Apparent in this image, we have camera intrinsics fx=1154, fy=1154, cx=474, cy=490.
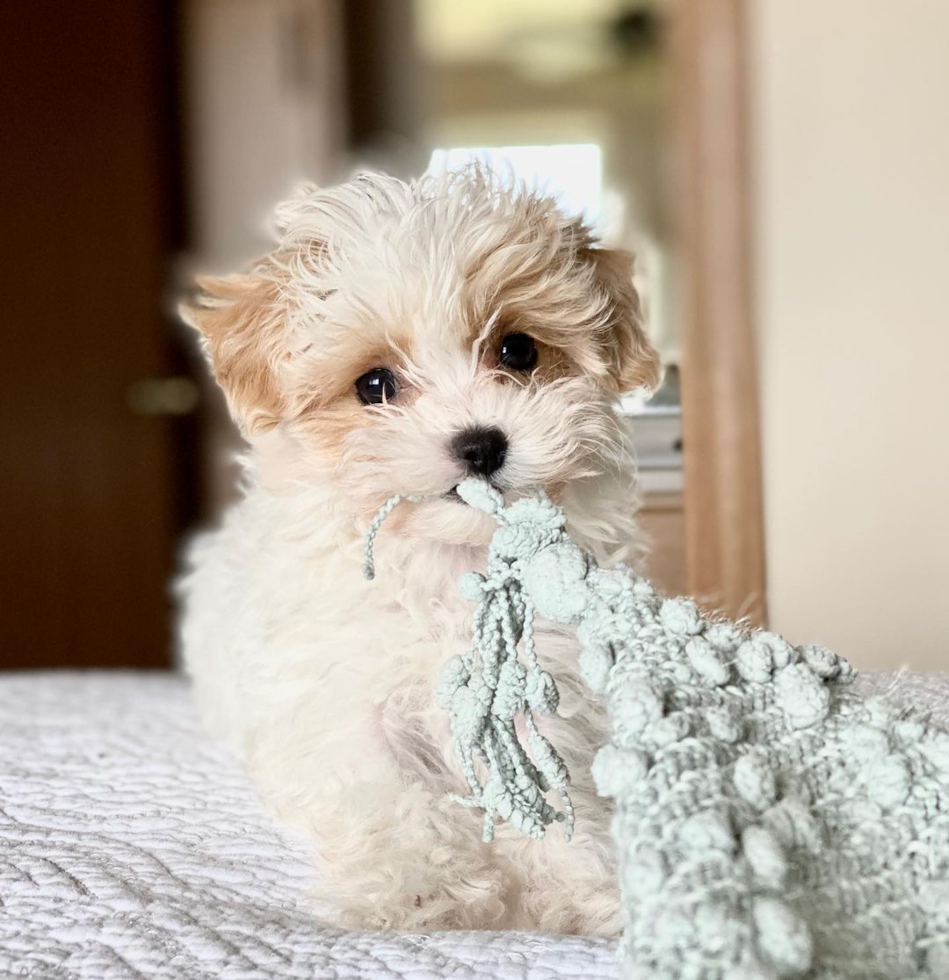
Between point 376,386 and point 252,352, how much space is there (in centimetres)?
18

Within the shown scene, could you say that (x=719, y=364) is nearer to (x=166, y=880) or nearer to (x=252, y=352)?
(x=252, y=352)

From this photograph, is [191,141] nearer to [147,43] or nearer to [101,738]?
[147,43]

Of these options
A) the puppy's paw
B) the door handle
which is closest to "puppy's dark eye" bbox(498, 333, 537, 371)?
the puppy's paw

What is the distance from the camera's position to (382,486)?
1.24m

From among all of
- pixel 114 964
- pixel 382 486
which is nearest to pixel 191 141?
pixel 382 486

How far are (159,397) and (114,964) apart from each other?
3660 millimetres

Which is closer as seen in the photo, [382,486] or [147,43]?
[382,486]

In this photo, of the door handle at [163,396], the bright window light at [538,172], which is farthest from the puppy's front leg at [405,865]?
the door handle at [163,396]

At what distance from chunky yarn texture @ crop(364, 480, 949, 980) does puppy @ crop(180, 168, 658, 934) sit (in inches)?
13.1

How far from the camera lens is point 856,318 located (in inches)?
82.2

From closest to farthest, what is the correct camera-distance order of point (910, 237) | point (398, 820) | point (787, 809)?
point (787, 809)
point (398, 820)
point (910, 237)

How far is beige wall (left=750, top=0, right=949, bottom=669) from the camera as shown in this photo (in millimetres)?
2018

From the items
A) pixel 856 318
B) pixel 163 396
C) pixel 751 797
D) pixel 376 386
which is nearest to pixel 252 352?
pixel 376 386

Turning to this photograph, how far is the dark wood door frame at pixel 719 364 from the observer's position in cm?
212
